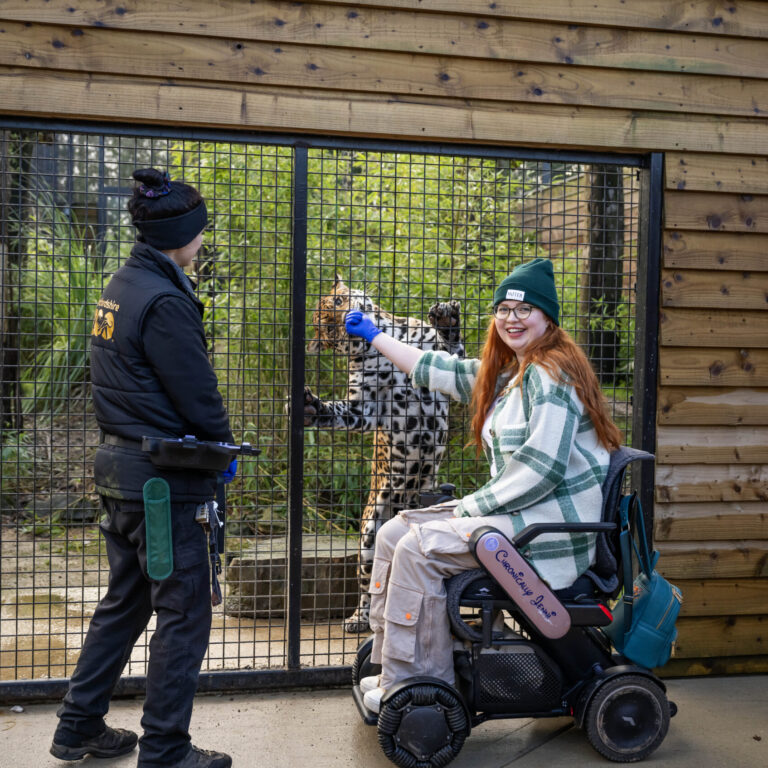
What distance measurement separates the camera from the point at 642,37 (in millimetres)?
3688

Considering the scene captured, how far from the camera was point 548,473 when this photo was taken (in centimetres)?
276

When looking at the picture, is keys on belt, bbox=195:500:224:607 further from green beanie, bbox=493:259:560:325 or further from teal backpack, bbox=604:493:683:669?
teal backpack, bbox=604:493:683:669

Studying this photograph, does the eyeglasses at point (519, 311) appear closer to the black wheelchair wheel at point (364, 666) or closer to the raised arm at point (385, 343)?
the raised arm at point (385, 343)

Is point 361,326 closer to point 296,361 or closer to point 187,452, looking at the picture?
point 296,361

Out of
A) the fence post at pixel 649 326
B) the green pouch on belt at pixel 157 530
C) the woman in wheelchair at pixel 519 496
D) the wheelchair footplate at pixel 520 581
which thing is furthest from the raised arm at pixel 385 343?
the fence post at pixel 649 326

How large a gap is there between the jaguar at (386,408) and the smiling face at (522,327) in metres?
0.75

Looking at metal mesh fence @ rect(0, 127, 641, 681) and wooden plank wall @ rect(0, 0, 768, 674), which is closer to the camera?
wooden plank wall @ rect(0, 0, 768, 674)

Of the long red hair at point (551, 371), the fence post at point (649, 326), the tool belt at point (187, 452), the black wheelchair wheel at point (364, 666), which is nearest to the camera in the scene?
the tool belt at point (187, 452)

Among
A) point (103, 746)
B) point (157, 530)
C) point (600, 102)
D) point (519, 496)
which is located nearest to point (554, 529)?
point (519, 496)

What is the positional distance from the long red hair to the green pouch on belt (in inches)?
46.6

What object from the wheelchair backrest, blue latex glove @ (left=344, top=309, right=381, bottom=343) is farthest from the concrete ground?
blue latex glove @ (left=344, top=309, right=381, bottom=343)

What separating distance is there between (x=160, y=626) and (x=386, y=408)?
1.61 metres

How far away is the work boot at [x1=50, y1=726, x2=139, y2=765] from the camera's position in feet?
9.38

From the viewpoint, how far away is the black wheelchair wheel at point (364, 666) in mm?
3168
